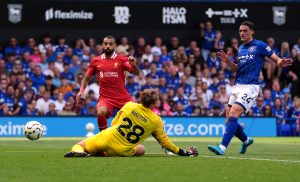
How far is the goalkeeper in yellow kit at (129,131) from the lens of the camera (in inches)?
511

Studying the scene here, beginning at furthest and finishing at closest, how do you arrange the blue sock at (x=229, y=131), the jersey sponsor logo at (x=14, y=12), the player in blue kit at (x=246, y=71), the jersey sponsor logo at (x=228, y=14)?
the jersey sponsor logo at (x=228, y=14)
the jersey sponsor logo at (x=14, y=12)
the player in blue kit at (x=246, y=71)
the blue sock at (x=229, y=131)

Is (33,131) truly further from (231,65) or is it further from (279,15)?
(279,15)

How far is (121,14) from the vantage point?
32.4 metres

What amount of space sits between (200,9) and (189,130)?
21.0 ft

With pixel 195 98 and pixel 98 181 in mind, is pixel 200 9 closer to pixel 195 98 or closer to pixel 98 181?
pixel 195 98

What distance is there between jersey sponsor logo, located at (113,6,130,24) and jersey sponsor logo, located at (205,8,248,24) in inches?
121

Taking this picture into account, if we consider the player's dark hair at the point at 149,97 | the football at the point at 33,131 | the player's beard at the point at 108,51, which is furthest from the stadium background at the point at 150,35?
the player's dark hair at the point at 149,97

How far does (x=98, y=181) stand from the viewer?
972 centimetres

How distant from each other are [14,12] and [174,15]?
6.02 metres

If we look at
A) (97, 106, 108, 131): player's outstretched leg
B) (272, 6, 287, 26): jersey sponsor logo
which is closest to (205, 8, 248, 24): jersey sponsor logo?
(272, 6, 287, 26): jersey sponsor logo

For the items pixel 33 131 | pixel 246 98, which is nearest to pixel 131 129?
pixel 246 98

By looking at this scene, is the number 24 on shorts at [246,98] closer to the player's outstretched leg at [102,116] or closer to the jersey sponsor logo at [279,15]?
the player's outstretched leg at [102,116]

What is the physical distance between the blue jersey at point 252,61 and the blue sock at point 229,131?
0.87 metres

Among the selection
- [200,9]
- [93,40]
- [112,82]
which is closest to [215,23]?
[200,9]
